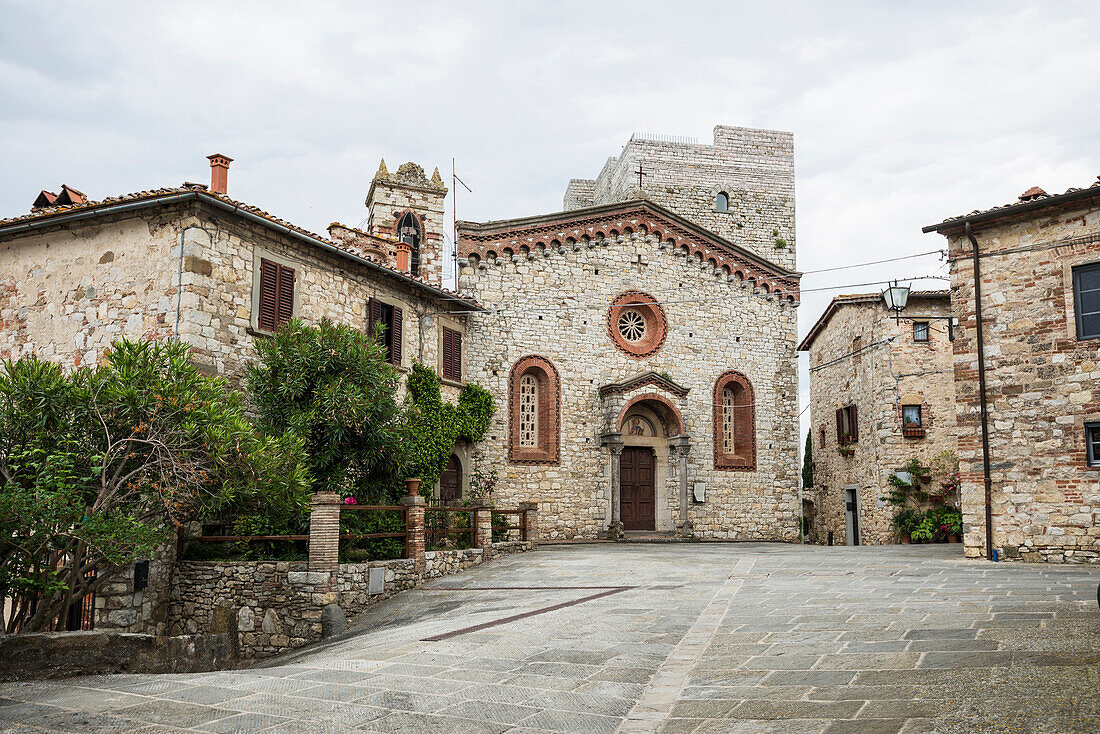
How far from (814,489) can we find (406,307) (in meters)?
18.9

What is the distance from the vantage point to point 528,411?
21.9 metres

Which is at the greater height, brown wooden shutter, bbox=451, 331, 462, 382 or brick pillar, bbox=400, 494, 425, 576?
brown wooden shutter, bbox=451, 331, 462, 382

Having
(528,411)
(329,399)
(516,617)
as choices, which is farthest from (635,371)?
(516,617)

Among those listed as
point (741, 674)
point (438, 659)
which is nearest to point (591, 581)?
point (438, 659)

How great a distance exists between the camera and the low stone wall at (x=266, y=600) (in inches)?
479

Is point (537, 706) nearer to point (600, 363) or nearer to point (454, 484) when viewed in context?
point (454, 484)

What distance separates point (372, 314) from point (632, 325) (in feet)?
26.5

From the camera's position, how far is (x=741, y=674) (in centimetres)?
669

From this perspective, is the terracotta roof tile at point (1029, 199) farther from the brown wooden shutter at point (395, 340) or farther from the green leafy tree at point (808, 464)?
the green leafy tree at point (808, 464)

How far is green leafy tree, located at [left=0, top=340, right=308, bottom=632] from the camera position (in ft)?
32.1

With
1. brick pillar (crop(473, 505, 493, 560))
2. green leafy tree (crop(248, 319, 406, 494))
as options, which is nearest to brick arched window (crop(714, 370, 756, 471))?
brick pillar (crop(473, 505, 493, 560))

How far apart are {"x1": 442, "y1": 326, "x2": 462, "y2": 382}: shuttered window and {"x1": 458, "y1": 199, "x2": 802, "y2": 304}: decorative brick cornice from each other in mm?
2259

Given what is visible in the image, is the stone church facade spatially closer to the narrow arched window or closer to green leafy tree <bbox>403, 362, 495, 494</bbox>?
green leafy tree <bbox>403, 362, 495, 494</bbox>

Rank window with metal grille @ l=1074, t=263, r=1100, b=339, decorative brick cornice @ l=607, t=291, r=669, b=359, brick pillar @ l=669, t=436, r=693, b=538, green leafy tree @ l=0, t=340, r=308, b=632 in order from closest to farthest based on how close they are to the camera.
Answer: green leafy tree @ l=0, t=340, r=308, b=632 < window with metal grille @ l=1074, t=263, r=1100, b=339 < brick pillar @ l=669, t=436, r=693, b=538 < decorative brick cornice @ l=607, t=291, r=669, b=359
